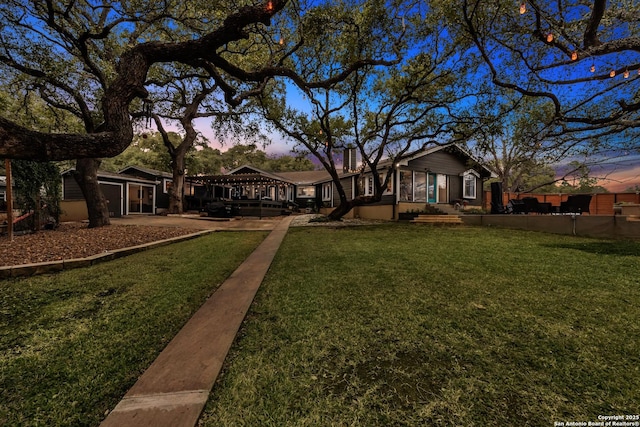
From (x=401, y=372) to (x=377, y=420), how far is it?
44 centimetres

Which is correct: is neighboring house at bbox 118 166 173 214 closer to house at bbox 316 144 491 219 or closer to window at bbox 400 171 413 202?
house at bbox 316 144 491 219

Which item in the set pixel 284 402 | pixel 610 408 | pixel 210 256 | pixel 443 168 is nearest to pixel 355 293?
pixel 284 402

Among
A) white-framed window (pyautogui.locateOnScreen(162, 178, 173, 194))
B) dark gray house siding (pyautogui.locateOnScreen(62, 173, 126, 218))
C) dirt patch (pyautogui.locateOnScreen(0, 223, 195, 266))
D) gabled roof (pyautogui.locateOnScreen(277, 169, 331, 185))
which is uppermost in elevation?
gabled roof (pyautogui.locateOnScreen(277, 169, 331, 185))

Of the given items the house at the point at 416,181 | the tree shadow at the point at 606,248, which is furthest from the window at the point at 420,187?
the tree shadow at the point at 606,248

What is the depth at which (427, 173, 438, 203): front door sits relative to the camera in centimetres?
1632

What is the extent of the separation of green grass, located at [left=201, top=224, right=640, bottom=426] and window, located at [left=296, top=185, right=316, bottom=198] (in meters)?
24.0

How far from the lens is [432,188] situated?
16.5 meters

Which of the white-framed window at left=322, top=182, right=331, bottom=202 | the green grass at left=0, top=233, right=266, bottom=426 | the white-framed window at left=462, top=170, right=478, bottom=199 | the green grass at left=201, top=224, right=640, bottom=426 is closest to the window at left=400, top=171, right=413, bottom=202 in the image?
the white-framed window at left=462, top=170, right=478, bottom=199

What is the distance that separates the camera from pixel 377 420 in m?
1.25

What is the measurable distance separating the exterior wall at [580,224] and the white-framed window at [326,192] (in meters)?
14.2

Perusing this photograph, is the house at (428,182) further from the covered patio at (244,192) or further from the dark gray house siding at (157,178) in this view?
the dark gray house siding at (157,178)

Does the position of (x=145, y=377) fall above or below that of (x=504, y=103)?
below

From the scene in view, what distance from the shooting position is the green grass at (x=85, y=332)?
1397 millimetres

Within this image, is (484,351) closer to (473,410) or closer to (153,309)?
(473,410)
